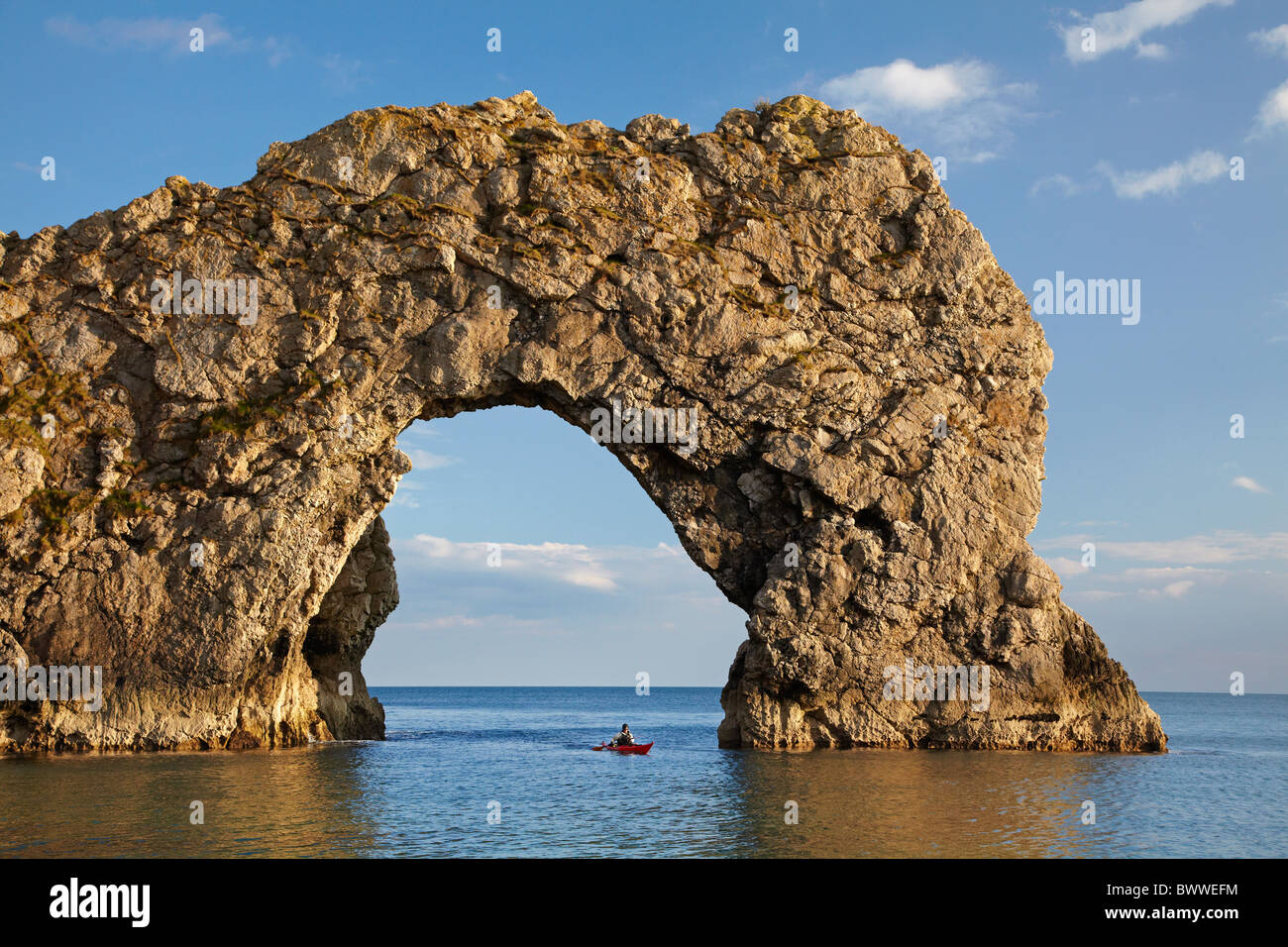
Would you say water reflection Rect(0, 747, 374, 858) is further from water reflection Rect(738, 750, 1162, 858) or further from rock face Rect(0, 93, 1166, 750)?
water reflection Rect(738, 750, 1162, 858)

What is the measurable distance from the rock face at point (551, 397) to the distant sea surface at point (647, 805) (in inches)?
129

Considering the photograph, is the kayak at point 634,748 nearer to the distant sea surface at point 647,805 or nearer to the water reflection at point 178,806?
the distant sea surface at point 647,805

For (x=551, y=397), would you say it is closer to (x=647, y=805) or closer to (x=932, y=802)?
(x=647, y=805)

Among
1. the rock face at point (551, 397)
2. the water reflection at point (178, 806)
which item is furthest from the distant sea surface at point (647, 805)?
the rock face at point (551, 397)

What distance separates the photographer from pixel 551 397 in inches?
1633

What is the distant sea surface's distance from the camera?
813 inches

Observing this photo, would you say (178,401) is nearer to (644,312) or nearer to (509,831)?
(644,312)

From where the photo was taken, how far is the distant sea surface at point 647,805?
20.6m

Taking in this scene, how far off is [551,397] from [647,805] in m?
19.4

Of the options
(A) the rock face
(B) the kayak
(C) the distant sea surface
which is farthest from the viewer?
(B) the kayak

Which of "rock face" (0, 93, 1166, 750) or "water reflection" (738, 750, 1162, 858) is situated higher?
"rock face" (0, 93, 1166, 750)

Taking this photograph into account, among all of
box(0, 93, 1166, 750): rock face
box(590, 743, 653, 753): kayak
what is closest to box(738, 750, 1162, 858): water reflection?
box(0, 93, 1166, 750): rock face

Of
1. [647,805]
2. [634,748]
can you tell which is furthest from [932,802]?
[634,748]

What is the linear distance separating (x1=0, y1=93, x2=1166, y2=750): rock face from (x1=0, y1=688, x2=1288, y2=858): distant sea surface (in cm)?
329
